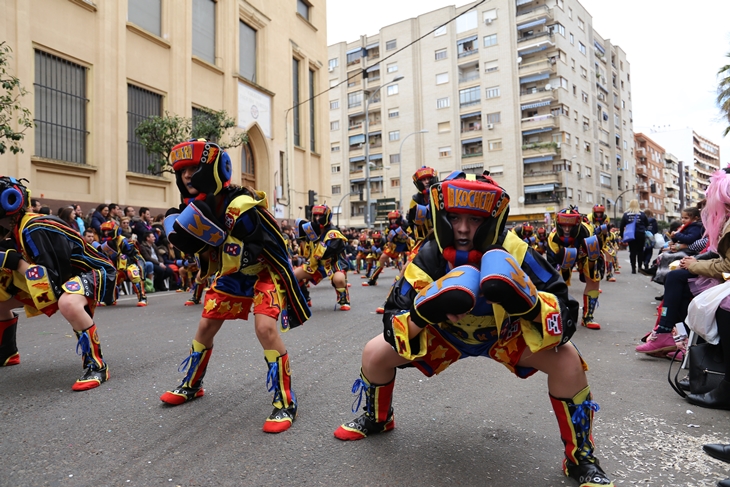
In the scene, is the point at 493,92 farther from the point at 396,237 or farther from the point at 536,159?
the point at 396,237

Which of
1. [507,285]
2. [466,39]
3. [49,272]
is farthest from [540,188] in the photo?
[507,285]

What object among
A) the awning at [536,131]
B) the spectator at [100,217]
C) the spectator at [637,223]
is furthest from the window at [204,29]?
the awning at [536,131]

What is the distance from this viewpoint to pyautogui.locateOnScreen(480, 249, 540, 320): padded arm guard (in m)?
2.22

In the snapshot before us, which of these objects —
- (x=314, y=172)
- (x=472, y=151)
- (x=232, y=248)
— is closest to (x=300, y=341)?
(x=232, y=248)

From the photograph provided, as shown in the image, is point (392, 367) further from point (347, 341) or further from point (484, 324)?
point (347, 341)

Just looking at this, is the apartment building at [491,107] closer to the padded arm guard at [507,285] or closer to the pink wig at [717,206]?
the pink wig at [717,206]

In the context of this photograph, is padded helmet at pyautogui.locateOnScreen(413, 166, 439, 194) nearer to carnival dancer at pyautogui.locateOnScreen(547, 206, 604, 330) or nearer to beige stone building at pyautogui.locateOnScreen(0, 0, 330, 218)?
carnival dancer at pyautogui.locateOnScreen(547, 206, 604, 330)

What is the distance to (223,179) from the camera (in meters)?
3.61

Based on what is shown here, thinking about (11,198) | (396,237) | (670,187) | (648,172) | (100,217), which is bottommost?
(396,237)

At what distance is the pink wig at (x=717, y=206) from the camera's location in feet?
13.2

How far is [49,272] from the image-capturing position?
14.5ft

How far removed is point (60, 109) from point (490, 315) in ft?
59.5

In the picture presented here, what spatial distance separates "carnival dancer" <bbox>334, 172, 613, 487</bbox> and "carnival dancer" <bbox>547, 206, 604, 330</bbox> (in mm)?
4799

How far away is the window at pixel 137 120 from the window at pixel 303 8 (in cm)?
1429
